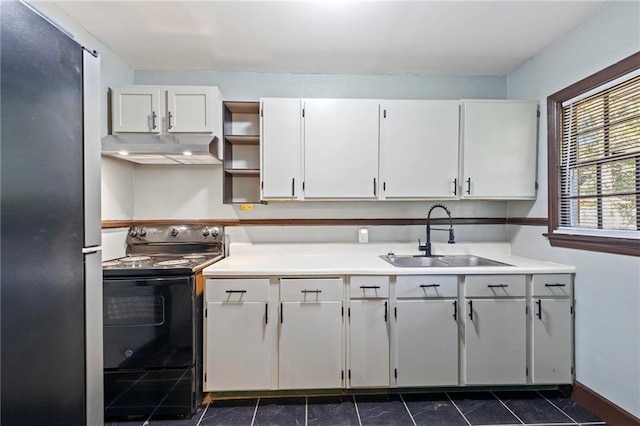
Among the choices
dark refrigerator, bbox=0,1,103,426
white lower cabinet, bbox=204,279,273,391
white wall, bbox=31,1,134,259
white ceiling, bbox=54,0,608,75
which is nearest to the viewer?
dark refrigerator, bbox=0,1,103,426

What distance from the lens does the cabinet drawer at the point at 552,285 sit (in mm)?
2070

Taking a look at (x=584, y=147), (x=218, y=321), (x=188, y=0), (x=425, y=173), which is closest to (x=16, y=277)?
(x=218, y=321)

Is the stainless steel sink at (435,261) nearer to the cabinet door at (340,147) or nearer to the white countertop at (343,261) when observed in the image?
the white countertop at (343,261)

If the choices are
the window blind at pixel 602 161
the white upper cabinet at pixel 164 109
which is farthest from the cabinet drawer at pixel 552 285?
the white upper cabinet at pixel 164 109

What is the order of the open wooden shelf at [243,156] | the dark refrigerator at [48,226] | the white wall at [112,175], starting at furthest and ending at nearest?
the open wooden shelf at [243,156] → the white wall at [112,175] → the dark refrigerator at [48,226]

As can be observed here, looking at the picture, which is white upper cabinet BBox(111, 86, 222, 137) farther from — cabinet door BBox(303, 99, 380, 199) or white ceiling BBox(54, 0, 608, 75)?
cabinet door BBox(303, 99, 380, 199)

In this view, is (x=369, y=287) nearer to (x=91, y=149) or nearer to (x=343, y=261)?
(x=343, y=261)

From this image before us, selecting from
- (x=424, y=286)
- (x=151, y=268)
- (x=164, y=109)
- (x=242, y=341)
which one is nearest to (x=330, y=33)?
(x=164, y=109)

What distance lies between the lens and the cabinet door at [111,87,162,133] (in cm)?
230

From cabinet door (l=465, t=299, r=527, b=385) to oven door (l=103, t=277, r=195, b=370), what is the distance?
1.83 m

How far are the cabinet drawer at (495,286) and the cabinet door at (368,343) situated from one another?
0.59 m

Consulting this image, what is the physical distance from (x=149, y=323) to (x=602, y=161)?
118 inches

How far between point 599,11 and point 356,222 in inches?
81.5

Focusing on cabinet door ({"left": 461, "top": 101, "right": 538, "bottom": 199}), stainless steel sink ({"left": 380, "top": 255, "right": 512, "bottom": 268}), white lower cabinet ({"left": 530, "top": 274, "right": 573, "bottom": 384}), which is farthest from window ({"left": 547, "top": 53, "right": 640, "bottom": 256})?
stainless steel sink ({"left": 380, "top": 255, "right": 512, "bottom": 268})
